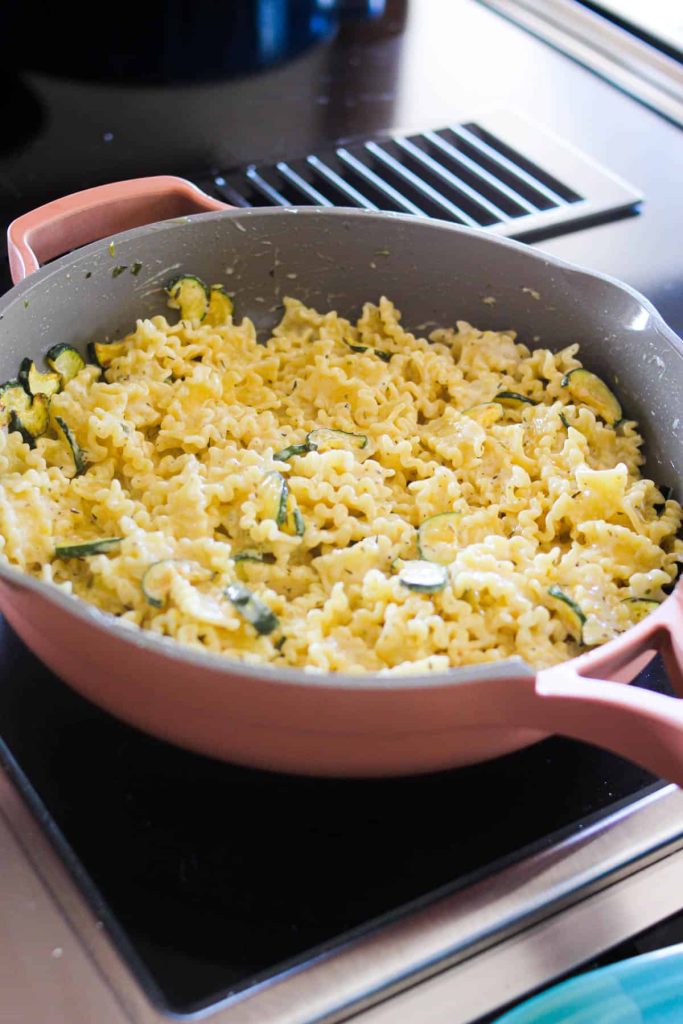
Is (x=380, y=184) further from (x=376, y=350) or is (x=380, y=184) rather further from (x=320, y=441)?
(x=320, y=441)

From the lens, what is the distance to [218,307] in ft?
4.33

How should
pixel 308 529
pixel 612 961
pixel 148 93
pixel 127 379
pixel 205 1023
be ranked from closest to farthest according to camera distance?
pixel 205 1023
pixel 612 961
pixel 308 529
pixel 127 379
pixel 148 93

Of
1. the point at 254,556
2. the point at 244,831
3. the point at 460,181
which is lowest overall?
the point at 244,831

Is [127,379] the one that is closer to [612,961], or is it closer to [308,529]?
[308,529]

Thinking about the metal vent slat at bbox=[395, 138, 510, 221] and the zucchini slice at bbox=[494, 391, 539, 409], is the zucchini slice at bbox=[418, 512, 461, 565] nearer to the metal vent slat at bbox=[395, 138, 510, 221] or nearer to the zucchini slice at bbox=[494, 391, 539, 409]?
the zucchini slice at bbox=[494, 391, 539, 409]

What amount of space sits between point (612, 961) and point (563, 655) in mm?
242

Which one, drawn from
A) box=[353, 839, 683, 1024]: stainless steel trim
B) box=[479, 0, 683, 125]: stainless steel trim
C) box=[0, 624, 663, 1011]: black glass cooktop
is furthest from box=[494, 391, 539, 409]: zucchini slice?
box=[479, 0, 683, 125]: stainless steel trim

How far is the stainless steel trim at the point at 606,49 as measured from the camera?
2.02m

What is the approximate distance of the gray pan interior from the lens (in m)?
1.17

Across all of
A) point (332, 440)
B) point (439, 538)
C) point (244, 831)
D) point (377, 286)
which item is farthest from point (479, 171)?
point (244, 831)

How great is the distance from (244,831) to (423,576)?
0.86 feet

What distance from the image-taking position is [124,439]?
1144mm

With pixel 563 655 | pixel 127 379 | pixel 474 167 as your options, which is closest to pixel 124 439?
pixel 127 379

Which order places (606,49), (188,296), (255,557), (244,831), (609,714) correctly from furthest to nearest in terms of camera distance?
(606,49), (188,296), (255,557), (244,831), (609,714)
